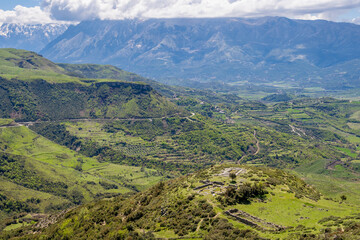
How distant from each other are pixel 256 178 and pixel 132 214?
34.6 metres

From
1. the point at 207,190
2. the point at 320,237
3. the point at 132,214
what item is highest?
the point at 320,237

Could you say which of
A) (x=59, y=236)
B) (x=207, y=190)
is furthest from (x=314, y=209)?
(x=59, y=236)

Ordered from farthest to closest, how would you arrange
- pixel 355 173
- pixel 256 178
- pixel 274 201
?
pixel 355 173
pixel 256 178
pixel 274 201

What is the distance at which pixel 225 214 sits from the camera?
64.7 metres

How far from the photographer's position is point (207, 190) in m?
78.6

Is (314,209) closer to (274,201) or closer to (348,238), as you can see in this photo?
(274,201)

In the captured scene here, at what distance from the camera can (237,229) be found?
186ft

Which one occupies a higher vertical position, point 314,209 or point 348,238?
point 348,238

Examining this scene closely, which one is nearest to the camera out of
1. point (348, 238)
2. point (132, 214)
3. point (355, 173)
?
point (348, 238)

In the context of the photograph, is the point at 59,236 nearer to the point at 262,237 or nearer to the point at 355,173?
the point at 262,237

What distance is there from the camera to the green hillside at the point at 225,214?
184ft

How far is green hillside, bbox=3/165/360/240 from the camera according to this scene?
5594cm

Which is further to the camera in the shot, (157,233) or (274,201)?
(274,201)

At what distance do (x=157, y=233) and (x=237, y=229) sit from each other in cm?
1760
